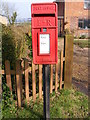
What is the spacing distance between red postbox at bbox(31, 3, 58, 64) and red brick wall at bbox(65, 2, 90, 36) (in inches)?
695

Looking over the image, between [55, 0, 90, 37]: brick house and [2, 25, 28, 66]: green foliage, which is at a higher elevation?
[55, 0, 90, 37]: brick house

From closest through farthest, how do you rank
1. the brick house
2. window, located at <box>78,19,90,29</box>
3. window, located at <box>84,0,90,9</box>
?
the brick house
window, located at <box>84,0,90,9</box>
window, located at <box>78,19,90,29</box>

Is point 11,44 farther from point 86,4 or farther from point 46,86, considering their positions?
point 86,4

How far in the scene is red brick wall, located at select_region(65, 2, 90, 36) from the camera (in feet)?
61.7

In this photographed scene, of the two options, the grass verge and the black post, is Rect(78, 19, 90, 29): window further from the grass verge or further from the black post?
the black post

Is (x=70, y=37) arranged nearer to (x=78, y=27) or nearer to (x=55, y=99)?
(x=55, y=99)

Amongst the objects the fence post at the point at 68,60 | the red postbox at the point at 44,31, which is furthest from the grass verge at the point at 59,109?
the red postbox at the point at 44,31

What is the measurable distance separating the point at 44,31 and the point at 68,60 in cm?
143

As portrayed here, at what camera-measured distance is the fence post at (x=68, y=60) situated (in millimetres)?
2934

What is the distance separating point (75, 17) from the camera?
19.0 meters

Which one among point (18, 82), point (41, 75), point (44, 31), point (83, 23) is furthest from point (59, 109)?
point (83, 23)

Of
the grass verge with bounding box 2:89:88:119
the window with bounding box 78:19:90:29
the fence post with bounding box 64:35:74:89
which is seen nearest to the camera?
the grass verge with bounding box 2:89:88:119

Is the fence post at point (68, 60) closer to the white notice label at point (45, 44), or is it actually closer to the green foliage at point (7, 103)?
the white notice label at point (45, 44)

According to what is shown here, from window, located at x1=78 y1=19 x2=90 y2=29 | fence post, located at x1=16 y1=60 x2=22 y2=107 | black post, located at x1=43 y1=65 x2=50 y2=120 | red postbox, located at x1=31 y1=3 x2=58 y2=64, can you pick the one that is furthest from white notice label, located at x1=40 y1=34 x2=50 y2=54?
window, located at x1=78 y1=19 x2=90 y2=29
